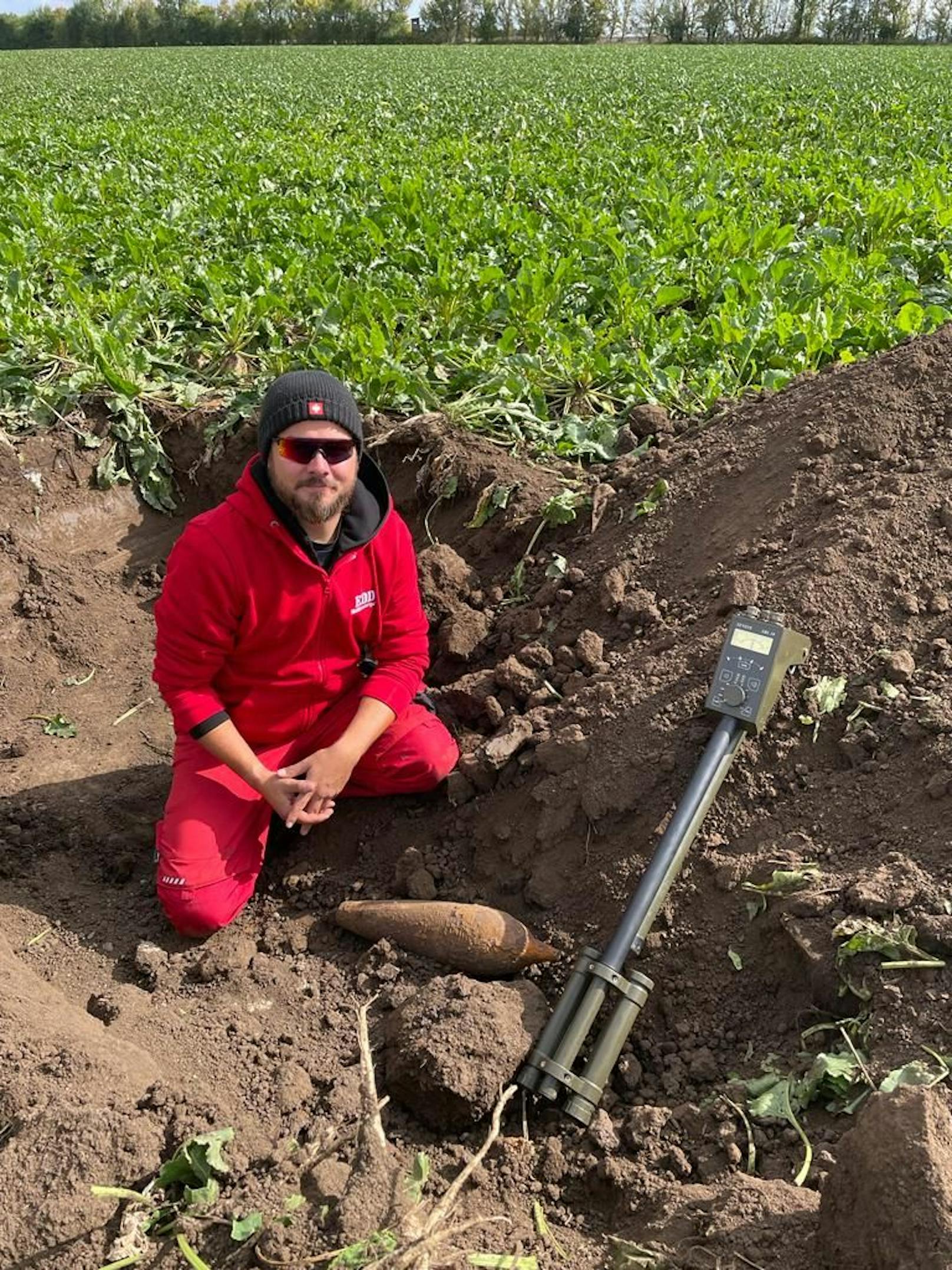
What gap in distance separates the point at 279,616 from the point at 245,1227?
5.65 ft

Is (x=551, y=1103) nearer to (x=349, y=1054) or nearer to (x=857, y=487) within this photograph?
(x=349, y=1054)

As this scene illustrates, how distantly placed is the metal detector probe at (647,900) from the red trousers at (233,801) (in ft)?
3.28

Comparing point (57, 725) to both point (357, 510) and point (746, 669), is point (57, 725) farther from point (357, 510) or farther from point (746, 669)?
point (746, 669)

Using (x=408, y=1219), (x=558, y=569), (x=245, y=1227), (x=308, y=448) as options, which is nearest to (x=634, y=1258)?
(x=408, y=1219)

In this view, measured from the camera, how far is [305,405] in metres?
2.85

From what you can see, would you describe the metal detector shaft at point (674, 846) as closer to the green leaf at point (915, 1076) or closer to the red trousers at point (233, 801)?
the green leaf at point (915, 1076)

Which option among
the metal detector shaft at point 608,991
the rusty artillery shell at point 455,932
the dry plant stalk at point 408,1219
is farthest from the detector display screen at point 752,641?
the dry plant stalk at point 408,1219

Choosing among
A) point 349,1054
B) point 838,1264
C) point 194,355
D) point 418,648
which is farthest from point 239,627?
point 194,355

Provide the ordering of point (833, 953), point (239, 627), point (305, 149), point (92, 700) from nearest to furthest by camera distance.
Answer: point (833, 953)
point (239, 627)
point (92, 700)
point (305, 149)

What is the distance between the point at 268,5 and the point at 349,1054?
79363 millimetres

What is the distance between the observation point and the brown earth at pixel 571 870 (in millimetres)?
2100

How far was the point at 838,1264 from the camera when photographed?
1.70 m

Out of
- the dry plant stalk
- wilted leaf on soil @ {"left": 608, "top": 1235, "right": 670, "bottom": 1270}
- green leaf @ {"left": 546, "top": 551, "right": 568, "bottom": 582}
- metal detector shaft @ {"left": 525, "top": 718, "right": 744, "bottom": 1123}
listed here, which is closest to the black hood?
green leaf @ {"left": 546, "top": 551, "right": 568, "bottom": 582}

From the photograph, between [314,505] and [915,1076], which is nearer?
[915,1076]
